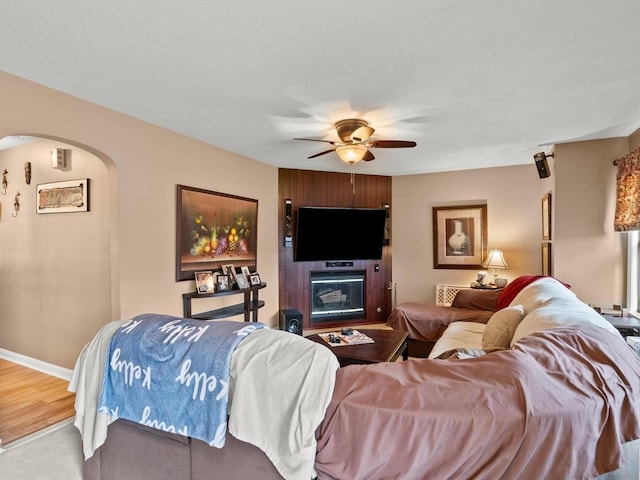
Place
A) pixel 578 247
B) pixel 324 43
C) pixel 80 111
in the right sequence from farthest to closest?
pixel 578 247, pixel 80 111, pixel 324 43

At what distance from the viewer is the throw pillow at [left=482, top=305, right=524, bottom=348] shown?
247 centimetres

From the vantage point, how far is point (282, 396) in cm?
126

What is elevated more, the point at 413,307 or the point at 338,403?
the point at 338,403

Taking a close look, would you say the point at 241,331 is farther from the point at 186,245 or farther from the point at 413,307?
the point at 413,307

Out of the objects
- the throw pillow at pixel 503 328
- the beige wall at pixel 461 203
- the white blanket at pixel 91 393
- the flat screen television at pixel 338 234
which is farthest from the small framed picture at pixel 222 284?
the beige wall at pixel 461 203

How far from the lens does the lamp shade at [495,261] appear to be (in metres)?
4.82

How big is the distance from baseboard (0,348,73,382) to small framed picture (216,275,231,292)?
1.63 m

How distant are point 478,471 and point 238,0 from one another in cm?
213

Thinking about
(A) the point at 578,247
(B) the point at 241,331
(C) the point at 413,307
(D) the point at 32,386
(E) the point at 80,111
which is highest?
(E) the point at 80,111

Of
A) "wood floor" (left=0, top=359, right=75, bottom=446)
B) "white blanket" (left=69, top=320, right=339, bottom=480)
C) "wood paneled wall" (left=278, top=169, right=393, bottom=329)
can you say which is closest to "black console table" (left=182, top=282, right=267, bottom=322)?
"wood paneled wall" (left=278, top=169, right=393, bottom=329)

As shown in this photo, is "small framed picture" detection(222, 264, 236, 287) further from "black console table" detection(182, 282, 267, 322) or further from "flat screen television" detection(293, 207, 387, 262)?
"flat screen television" detection(293, 207, 387, 262)

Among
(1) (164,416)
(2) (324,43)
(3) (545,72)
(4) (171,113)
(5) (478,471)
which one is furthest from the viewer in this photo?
(4) (171,113)

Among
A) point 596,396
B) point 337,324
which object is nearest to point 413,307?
point 337,324

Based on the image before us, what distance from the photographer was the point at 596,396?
1229 millimetres
